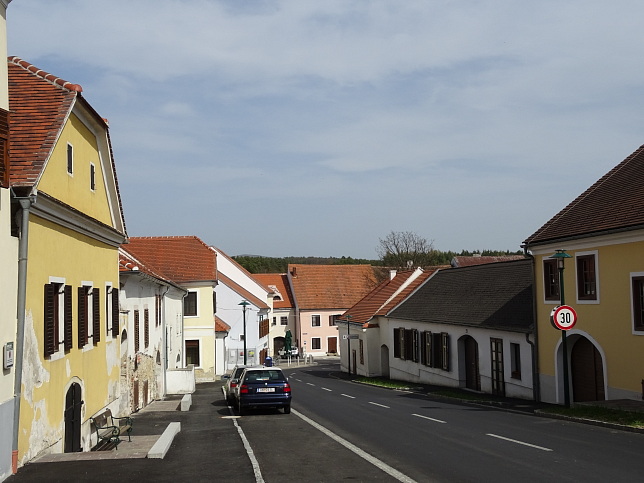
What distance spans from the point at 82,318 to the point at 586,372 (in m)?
16.5

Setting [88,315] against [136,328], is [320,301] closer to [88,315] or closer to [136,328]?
[136,328]

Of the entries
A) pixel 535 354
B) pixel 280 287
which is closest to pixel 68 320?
pixel 535 354

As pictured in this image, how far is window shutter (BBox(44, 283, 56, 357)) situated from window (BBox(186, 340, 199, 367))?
36.9 m

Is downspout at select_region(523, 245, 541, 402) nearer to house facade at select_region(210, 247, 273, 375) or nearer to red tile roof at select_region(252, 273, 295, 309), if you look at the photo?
house facade at select_region(210, 247, 273, 375)

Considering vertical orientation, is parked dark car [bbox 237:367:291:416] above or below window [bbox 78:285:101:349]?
below

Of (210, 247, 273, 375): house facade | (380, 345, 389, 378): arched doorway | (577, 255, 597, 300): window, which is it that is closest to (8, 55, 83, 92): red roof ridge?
(577, 255, 597, 300): window

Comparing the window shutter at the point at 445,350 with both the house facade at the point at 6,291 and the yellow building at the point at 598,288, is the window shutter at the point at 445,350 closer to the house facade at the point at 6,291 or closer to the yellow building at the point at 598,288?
the yellow building at the point at 598,288

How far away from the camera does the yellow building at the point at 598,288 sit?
827 inches

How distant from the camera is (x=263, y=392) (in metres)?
22.9

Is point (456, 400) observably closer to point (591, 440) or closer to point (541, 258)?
point (541, 258)

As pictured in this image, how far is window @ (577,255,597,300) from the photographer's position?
912 inches

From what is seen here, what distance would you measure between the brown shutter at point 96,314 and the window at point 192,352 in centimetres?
3208

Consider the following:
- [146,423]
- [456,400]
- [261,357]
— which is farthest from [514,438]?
[261,357]

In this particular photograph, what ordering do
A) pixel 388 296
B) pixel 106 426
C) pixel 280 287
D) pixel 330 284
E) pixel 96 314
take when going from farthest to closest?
pixel 280 287
pixel 330 284
pixel 388 296
pixel 106 426
pixel 96 314
